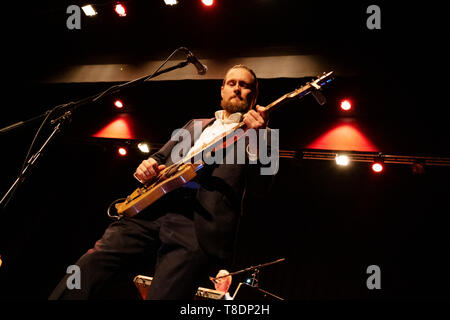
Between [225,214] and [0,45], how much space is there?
549 centimetres

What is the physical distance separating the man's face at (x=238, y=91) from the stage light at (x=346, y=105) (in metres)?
2.19

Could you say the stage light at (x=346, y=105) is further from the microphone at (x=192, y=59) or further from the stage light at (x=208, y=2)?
the microphone at (x=192, y=59)

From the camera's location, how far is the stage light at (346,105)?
4.34 meters

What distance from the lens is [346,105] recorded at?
437 centimetres

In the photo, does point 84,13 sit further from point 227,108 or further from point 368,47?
point 368,47

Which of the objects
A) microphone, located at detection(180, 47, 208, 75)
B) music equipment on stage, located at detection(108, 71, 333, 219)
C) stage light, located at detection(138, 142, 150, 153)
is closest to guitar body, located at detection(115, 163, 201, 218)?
music equipment on stage, located at detection(108, 71, 333, 219)

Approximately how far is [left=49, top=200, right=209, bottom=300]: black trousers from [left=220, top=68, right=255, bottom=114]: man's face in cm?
105

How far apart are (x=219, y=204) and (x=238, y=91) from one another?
3.84 feet

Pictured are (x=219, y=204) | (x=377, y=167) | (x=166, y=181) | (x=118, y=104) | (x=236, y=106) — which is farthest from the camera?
(x=118, y=104)

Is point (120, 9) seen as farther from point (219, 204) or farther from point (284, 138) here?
point (219, 204)

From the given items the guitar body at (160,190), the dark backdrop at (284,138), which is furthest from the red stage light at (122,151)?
the guitar body at (160,190)

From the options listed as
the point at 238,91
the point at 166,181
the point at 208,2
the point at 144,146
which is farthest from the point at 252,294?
the point at 208,2

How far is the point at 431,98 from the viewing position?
155 inches
